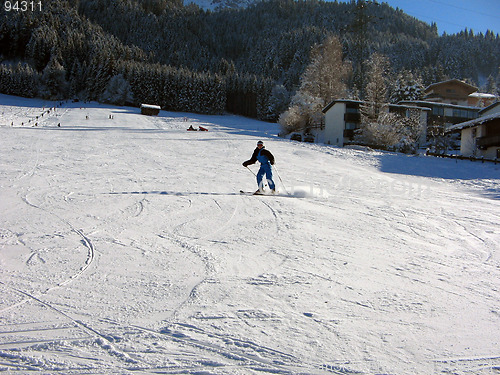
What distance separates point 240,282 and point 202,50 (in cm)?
15097

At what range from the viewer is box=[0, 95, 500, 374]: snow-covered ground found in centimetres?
323

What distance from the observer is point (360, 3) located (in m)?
52.0

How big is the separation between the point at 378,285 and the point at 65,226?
5.63m

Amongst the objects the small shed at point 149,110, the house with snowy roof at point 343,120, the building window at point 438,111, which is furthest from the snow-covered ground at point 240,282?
the small shed at point 149,110

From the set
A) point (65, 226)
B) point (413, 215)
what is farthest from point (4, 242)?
point (413, 215)

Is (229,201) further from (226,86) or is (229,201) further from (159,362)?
(226,86)

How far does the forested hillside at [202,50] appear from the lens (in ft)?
282

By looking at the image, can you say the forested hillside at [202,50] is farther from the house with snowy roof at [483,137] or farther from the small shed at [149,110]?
the house with snowy roof at [483,137]

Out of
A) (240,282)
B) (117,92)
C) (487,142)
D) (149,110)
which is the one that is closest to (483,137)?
(487,142)

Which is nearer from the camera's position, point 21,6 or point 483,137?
point 483,137

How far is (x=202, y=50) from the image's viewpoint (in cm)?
14462

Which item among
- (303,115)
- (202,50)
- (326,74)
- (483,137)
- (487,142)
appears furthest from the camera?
(202,50)

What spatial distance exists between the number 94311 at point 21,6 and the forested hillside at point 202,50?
5.11 feet

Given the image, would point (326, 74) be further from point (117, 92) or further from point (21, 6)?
point (21, 6)
